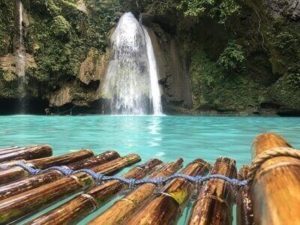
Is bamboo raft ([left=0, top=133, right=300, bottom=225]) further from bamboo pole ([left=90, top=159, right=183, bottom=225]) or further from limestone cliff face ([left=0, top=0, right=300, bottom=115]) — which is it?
limestone cliff face ([left=0, top=0, right=300, bottom=115])

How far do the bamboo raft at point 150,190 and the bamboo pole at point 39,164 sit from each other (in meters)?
0.01

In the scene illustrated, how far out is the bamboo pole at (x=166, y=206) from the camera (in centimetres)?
247

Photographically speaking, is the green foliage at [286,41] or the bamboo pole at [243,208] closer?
the bamboo pole at [243,208]

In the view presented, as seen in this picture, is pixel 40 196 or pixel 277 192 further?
pixel 40 196

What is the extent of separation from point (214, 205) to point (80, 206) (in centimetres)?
98

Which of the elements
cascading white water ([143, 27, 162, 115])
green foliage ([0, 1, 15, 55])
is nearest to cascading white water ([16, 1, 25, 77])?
green foliage ([0, 1, 15, 55])

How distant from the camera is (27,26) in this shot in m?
19.8

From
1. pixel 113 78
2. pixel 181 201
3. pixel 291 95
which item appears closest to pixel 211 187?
pixel 181 201

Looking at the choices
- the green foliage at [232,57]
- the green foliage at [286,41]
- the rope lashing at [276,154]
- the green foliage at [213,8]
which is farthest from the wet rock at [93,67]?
the rope lashing at [276,154]

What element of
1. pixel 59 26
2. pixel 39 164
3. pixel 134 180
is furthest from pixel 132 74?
pixel 134 180

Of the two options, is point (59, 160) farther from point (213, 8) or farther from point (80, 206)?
point (213, 8)

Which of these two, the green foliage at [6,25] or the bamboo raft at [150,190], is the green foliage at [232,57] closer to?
the green foliage at [6,25]

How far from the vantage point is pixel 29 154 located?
466cm

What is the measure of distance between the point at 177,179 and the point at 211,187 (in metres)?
0.42
